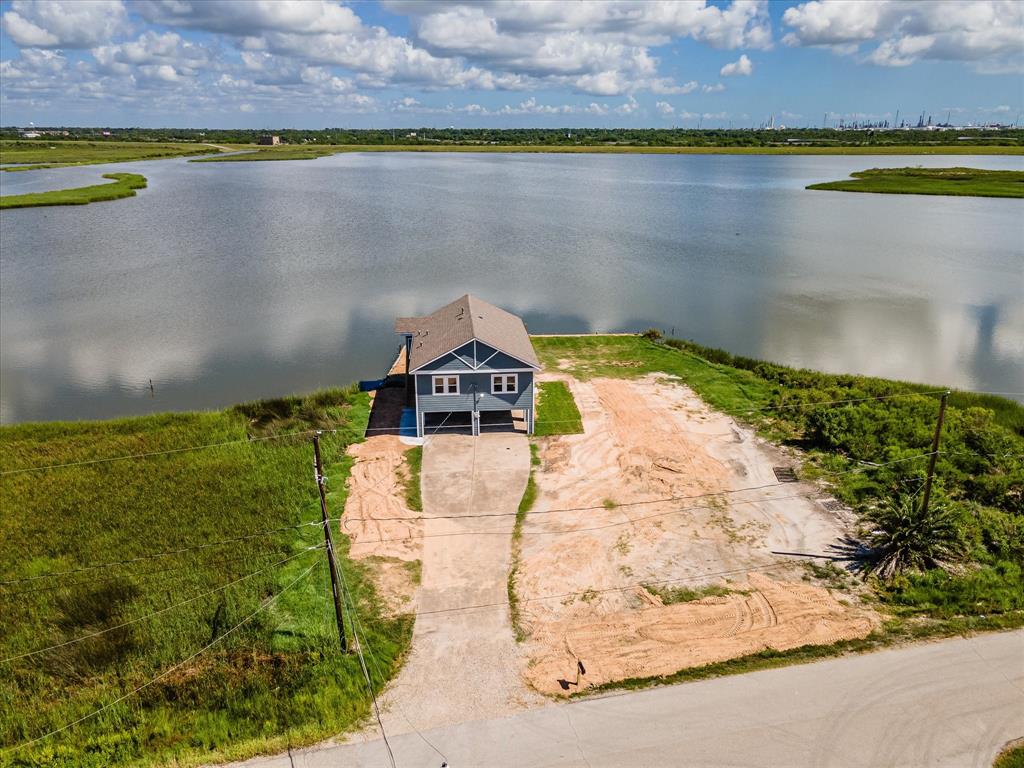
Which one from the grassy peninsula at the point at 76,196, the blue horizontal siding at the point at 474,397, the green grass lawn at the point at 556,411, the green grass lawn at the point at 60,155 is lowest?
the green grass lawn at the point at 556,411

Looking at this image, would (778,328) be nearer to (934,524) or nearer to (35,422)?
(934,524)

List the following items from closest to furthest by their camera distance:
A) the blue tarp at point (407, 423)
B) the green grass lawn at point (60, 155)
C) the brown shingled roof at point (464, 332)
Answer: the brown shingled roof at point (464, 332) → the blue tarp at point (407, 423) → the green grass lawn at point (60, 155)

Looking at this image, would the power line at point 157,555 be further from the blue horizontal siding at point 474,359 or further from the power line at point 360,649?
the blue horizontal siding at point 474,359

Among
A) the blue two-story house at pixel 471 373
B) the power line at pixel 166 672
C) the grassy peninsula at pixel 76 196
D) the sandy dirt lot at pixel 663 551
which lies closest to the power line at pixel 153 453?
the blue two-story house at pixel 471 373

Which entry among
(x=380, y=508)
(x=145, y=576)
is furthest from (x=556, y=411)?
(x=145, y=576)

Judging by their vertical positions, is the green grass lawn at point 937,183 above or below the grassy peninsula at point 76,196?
above

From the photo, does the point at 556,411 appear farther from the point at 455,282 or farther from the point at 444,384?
the point at 455,282

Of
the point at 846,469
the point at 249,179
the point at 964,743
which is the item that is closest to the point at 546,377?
the point at 846,469

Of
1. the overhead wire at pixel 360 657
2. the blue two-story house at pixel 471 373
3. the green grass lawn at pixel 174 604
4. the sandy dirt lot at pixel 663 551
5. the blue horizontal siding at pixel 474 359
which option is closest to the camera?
the overhead wire at pixel 360 657
